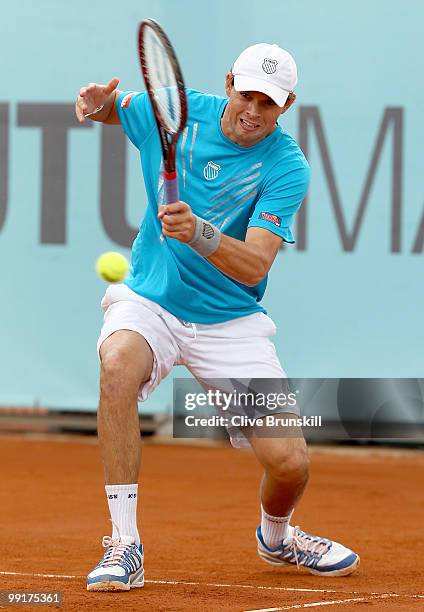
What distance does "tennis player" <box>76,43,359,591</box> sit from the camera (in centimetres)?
404

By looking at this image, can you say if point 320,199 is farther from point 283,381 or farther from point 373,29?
point 283,381

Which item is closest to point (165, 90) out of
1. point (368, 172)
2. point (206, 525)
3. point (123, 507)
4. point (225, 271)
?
point (225, 271)

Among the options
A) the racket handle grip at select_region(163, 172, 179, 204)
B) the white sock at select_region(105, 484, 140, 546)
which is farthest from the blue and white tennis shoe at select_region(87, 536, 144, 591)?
the racket handle grip at select_region(163, 172, 179, 204)

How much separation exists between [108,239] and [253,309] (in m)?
3.83

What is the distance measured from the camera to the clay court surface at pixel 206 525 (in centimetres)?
383

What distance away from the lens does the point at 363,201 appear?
311 inches

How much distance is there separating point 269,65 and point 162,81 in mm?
367

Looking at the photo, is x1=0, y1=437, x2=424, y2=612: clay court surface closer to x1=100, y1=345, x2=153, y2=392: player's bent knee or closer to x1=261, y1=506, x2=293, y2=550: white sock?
x1=261, y1=506, x2=293, y2=550: white sock

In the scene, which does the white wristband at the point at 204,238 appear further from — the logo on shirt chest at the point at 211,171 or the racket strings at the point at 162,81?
the logo on shirt chest at the point at 211,171

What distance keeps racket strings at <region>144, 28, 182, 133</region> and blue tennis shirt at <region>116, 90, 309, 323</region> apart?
0.35 metres

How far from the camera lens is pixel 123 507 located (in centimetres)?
381

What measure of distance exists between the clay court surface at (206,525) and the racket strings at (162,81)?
4.53 ft

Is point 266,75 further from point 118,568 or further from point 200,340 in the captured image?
point 118,568

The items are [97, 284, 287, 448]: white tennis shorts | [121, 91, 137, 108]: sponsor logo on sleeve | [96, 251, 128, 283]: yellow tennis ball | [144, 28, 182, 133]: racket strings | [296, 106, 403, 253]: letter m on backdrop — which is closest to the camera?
[144, 28, 182, 133]: racket strings
